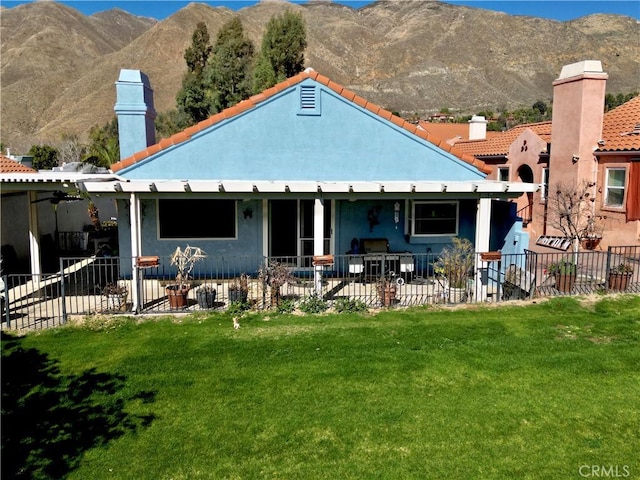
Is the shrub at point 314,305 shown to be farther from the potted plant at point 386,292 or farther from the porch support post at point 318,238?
the potted plant at point 386,292

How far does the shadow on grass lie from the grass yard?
0.08 ft

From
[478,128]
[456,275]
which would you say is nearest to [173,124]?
[478,128]

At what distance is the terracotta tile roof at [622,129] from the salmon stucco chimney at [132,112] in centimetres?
1495

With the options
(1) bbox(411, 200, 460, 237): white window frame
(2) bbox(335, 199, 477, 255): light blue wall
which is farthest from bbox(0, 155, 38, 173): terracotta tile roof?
(1) bbox(411, 200, 460, 237): white window frame

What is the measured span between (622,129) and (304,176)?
11858 millimetres

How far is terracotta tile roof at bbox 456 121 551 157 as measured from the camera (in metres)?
22.5

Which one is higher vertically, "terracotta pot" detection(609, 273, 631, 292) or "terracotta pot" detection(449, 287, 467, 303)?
"terracotta pot" detection(609, 273, 631, 292)

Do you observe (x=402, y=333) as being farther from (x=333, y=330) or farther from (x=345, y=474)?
(x=345, y=474)

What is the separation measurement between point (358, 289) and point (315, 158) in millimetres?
3682

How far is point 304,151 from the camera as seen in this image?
13.5 m

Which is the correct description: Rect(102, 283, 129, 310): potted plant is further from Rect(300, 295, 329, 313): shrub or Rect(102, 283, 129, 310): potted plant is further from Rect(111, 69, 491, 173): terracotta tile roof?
Rect(300, 295, 329, 313): shrub

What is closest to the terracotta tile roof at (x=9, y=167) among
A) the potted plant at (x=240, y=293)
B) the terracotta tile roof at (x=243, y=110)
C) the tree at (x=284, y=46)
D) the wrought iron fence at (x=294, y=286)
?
the wrought iron fence at (x=294, y=286)

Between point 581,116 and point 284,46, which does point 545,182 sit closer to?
point 581,116

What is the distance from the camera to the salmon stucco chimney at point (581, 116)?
57.8 ft
